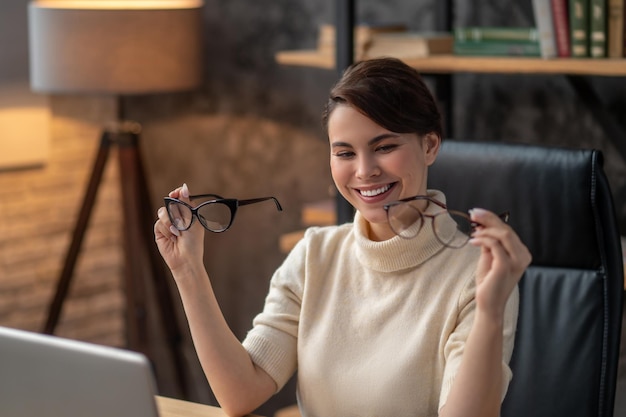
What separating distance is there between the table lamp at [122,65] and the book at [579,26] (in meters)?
1.18

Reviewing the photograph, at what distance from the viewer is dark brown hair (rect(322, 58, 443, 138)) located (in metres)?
1.63

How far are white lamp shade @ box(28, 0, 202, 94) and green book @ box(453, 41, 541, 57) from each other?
34.2 inches

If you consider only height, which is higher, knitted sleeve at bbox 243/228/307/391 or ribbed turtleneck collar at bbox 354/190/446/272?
ribbed turtleneck collar at bbox 354/190/446/272

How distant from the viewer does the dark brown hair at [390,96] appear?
1.63 m

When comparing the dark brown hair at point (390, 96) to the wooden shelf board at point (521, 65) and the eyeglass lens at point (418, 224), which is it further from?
the wooden shelf board at point (521, 65)

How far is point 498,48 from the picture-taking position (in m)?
2.61

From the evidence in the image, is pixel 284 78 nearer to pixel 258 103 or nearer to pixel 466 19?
pixel 258 103

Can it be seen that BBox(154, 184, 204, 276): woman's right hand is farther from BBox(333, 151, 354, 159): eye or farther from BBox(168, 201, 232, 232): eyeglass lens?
BBox(333, 151, 354, 159): eye

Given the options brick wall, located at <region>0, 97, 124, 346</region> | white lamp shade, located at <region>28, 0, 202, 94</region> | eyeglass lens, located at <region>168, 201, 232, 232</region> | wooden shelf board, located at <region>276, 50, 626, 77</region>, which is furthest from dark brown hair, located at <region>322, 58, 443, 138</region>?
brick wall, located at <region>0, 97, 124, 346</region>

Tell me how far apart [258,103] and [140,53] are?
0.51 metres

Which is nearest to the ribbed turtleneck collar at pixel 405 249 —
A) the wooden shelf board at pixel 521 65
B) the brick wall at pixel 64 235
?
the wooden shelf board at pixel 521 65

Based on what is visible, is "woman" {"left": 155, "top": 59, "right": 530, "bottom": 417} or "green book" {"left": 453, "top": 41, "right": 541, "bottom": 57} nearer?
"woman" {"left": 155, "top": 59, "right": 530, "bottom": 417}

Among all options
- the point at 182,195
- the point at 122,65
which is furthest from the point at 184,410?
the point at 122,65

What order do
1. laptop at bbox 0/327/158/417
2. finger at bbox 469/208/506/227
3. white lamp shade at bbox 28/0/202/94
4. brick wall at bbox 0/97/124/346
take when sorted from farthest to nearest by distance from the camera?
brick wall at bbox 0/97/124/346 < white lamp shade at bbox 28/0/202/94 < finger at bbox 469/208/506/227 < laptop at bbox 0/327/158/417
